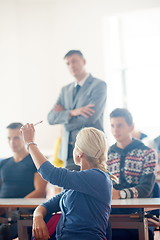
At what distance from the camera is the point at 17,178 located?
3.79 metres

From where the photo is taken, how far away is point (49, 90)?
219 inches

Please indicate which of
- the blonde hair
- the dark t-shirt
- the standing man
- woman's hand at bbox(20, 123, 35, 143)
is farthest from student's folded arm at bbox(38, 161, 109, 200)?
the dark t-shirt

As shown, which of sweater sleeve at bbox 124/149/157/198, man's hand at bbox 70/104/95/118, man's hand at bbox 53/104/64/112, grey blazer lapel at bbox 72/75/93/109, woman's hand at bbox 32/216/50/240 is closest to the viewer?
woman's hand at bbox 32/216/50/240

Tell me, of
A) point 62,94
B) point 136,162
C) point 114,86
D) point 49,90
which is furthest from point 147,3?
point 136,162

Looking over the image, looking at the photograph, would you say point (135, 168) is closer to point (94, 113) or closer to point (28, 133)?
point (94, 113)

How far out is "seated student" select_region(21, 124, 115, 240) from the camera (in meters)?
2.26

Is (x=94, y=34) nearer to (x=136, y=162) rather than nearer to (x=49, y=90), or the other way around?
(x=49, y=90)

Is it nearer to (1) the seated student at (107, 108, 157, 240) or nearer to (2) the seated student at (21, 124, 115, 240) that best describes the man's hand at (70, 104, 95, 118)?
(1) the seated student at (107, 108, 157, 240)

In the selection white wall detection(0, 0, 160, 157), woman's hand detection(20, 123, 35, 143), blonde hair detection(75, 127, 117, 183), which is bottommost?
blonde hair detection(75, 127, 117, 183)

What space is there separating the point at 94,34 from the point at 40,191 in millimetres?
2509

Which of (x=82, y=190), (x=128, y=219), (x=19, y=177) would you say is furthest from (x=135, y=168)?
(x=19, y=177)

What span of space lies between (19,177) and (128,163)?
1058 mm

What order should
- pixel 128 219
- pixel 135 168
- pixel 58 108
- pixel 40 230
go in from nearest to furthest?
pixel 40 230, pixel 128 219, pixel 135 168, pixel 58 108

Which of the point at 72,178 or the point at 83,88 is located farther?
the point at 83,88
